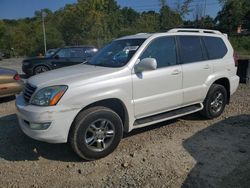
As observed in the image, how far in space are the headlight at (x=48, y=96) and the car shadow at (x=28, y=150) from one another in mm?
946

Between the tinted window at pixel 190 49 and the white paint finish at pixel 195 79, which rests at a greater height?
the tinted window at pixel 190 49

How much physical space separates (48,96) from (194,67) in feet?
9.14

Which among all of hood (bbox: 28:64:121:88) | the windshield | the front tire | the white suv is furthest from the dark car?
the front tire

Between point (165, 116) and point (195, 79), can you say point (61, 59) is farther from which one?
point (165, 116)

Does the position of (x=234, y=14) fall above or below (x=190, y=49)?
above

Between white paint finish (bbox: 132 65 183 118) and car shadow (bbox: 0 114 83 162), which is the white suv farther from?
car shadow (bbox: 0 114 83 162)

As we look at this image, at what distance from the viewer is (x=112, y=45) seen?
537 centimetres

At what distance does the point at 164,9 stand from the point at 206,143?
27.1 metres

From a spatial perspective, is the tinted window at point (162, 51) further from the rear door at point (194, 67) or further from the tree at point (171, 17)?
the tree at point (171, 17)

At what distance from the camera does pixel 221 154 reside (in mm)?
4270

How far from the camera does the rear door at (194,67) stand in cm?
512

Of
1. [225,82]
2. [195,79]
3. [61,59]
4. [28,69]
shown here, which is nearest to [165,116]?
[195,79]

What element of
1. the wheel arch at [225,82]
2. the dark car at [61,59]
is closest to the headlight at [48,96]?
the wheel arch at [225,82]

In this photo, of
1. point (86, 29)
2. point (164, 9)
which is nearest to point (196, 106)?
point (164, 9)
